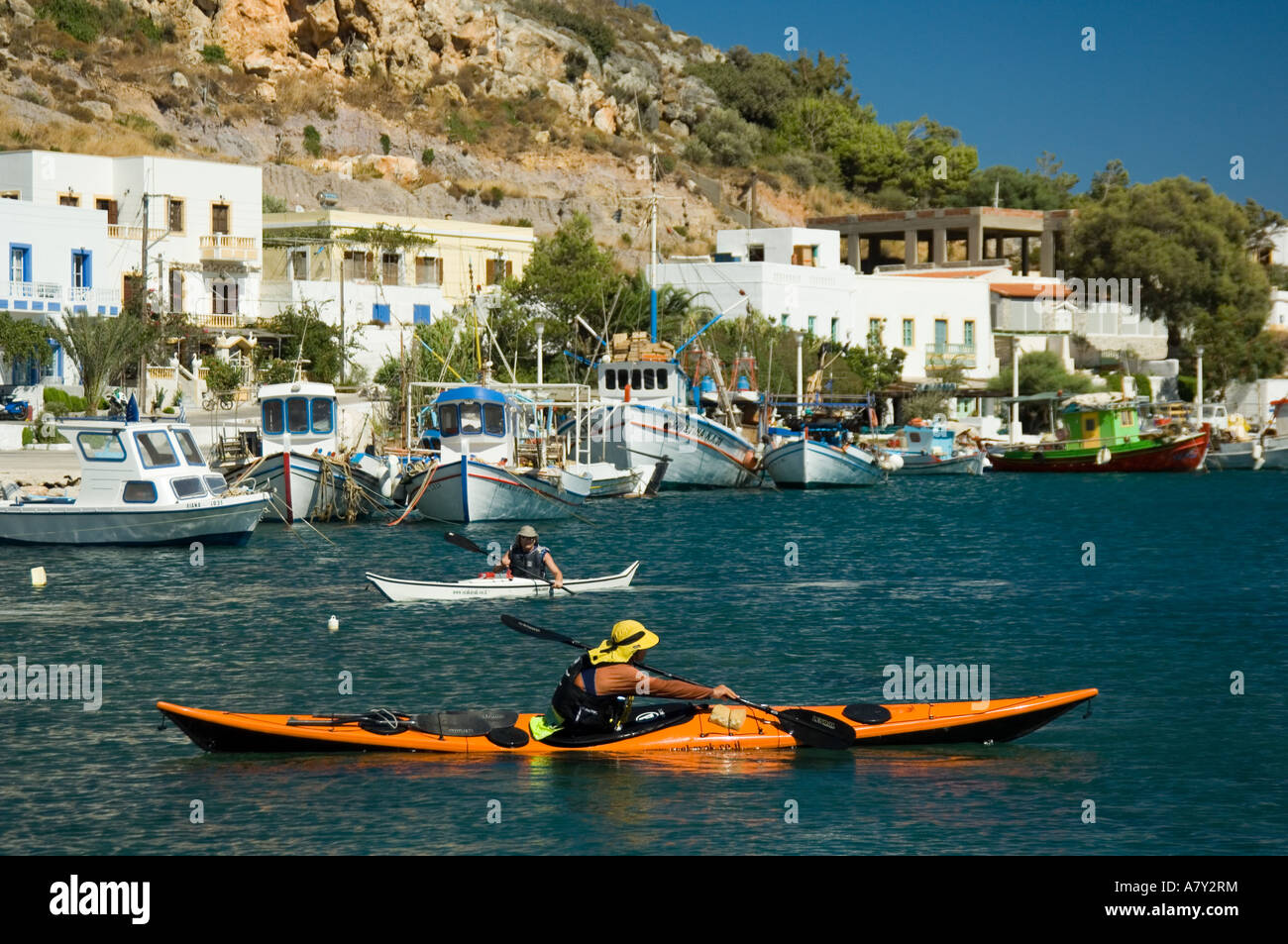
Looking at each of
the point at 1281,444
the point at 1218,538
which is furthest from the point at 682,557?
the point at 1281,444

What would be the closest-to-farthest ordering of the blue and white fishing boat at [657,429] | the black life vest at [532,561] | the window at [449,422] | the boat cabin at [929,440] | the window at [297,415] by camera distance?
the black life vest at [532,561], the window at [297,415], the window at [449,422], the blue and white fishing boat at [657,429], the boat cabin at [929,440]

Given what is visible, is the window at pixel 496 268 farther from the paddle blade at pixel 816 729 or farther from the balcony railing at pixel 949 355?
the paddle blade at pixel 816 729

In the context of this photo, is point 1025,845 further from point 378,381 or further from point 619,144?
point 619,144

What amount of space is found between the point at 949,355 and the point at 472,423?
43.8 m

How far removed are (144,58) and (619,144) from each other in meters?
30.9

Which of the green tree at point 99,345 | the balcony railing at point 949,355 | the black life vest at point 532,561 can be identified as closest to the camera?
the black life vest at point 532,561

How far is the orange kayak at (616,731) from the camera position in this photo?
17.6 m

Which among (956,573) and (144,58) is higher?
(144,58)

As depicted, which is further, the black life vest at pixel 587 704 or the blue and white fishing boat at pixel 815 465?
the blue and white fishing boat at pixel 815 465

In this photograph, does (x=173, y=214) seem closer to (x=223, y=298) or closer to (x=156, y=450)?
(x=223, y=298)

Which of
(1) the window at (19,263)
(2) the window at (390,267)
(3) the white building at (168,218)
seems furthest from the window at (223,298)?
(1) the window at (19,263)

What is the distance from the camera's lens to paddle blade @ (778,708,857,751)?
696 inches

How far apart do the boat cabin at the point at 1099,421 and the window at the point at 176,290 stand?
123ft
